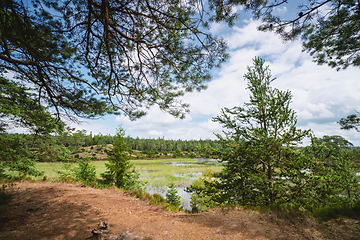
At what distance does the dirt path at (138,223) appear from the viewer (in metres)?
3.55

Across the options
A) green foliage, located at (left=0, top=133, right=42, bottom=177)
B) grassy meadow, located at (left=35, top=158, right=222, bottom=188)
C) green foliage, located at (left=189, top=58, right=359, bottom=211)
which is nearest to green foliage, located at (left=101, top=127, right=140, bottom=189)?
grassy meadow, located at (left=35, top=158, right=222, bottom=188)

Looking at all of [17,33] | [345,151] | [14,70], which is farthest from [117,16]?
[345,151]

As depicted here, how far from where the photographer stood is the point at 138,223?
453 cm

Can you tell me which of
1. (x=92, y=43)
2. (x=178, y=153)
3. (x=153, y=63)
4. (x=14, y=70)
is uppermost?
(x=92, y=43)

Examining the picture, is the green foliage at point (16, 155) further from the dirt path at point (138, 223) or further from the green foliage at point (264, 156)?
the green foliage at point (264, 156)

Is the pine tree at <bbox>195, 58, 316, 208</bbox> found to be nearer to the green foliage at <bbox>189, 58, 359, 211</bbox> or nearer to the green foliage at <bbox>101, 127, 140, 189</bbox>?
the green foliage at <bbox>189, 58, 359, 211</bbox>

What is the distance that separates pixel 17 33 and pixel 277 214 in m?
8.56

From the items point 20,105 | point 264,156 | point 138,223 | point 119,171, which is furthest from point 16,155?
point 264,156

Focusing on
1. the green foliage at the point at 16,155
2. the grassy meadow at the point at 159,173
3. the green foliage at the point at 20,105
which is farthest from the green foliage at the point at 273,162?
the green foliage at the point at 16,155

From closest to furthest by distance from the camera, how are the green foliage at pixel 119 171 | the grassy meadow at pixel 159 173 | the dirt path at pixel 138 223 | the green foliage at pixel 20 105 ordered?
the dirt path at pixel 138 223 → the green foliage at pixel 20 105 → the green foliage at pixel 119 171 → the grassy meadow at pixel 159 173

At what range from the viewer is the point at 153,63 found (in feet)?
15.4

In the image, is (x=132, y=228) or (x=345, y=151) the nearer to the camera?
(x=132, y=228)

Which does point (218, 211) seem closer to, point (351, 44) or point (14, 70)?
point (351, 44)

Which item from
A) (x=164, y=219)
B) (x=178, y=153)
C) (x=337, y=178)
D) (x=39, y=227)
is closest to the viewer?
(x=39, y=227)
